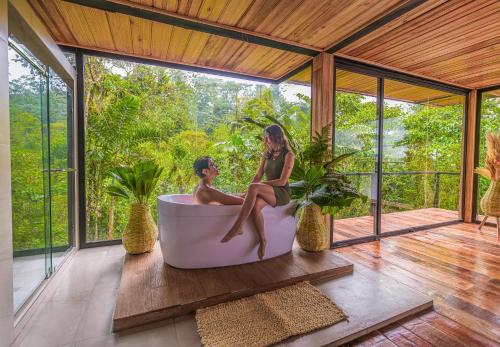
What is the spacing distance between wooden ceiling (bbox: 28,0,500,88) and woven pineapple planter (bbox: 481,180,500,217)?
1829 mm

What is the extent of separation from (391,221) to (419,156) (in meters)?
1.22

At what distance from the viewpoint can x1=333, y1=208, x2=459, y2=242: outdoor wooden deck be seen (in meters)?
3.67

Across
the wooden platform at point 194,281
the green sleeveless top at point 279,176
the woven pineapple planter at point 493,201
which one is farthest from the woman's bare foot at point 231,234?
the woven pineapple planter at point 493,201

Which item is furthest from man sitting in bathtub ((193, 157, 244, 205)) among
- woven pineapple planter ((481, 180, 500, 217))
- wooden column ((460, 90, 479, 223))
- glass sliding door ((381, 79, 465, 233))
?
wooden column ((460, 90, 479, 223))

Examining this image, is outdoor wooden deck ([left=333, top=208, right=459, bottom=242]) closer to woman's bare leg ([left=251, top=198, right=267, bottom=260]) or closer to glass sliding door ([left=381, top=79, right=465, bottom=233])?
glass sliding door ([left=381, top=79, right=465, bottom=233])

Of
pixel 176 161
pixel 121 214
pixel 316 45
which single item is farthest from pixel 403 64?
pixel 121 214

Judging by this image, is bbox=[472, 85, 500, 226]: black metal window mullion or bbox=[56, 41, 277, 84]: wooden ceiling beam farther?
bbox=[472, 85, 500, 226]: black metal window mullion

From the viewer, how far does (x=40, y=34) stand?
6.63 feet

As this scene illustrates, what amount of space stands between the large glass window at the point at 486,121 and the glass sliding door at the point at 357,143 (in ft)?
8.54

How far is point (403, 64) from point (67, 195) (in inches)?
181

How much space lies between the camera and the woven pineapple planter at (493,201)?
13.1 feet

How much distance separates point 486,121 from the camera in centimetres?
467

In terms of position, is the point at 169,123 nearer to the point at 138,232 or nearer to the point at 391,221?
the point at 138,232

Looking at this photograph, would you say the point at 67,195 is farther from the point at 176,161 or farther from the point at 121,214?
the point at 176,161
